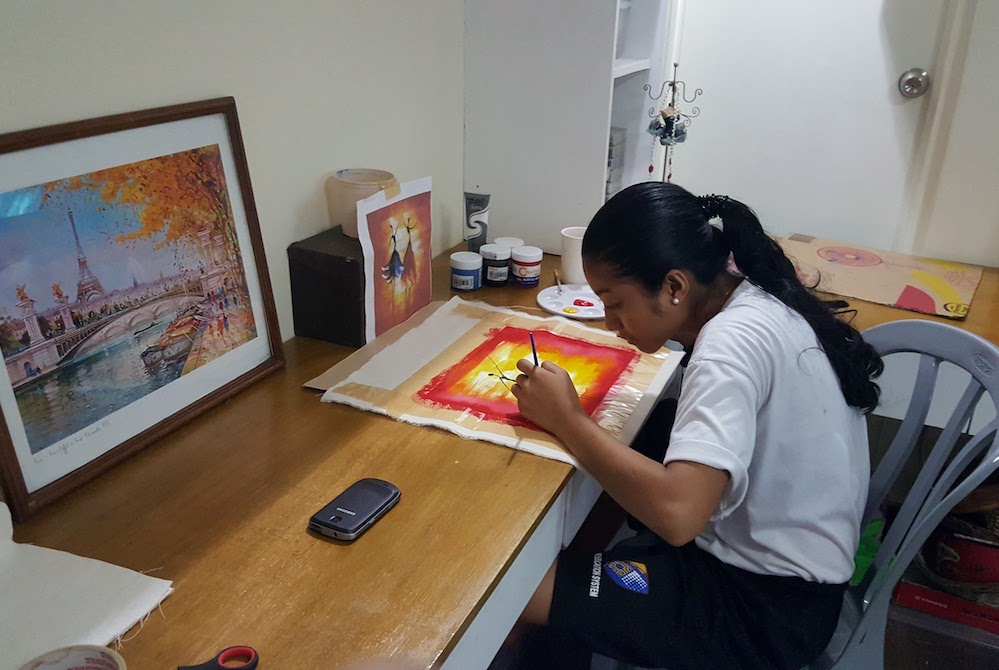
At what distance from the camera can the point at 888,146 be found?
2.03 meters

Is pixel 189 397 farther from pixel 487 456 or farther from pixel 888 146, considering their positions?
pixel 888 146

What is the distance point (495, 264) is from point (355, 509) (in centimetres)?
79

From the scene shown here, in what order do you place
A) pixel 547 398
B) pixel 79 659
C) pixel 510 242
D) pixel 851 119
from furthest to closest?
pixel 851 119 → pixel 510 242 → pixel 547 398 → pixel 79 659

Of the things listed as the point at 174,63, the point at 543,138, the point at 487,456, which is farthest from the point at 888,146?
the point at 174,63

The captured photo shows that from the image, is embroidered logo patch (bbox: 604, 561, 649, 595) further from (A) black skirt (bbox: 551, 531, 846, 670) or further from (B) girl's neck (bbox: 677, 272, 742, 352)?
(B) girl's neck (bbox: 677, 272, 742, 352)

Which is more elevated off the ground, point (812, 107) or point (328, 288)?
point (812, 107)

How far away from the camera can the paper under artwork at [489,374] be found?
1081 mm

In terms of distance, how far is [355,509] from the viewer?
878 millimetres

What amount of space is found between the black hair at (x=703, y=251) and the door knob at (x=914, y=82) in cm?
117

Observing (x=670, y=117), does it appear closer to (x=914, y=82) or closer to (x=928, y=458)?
(x=914, y=82)

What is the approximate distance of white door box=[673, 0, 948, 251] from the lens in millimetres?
1967

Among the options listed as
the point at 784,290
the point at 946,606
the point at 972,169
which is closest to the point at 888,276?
the point at 972,169

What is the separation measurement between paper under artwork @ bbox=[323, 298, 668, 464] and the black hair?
204 millimetres

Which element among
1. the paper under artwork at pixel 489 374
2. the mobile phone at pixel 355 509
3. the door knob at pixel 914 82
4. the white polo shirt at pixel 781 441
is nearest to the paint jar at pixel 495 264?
the paper under artwork at pixel 489 374
